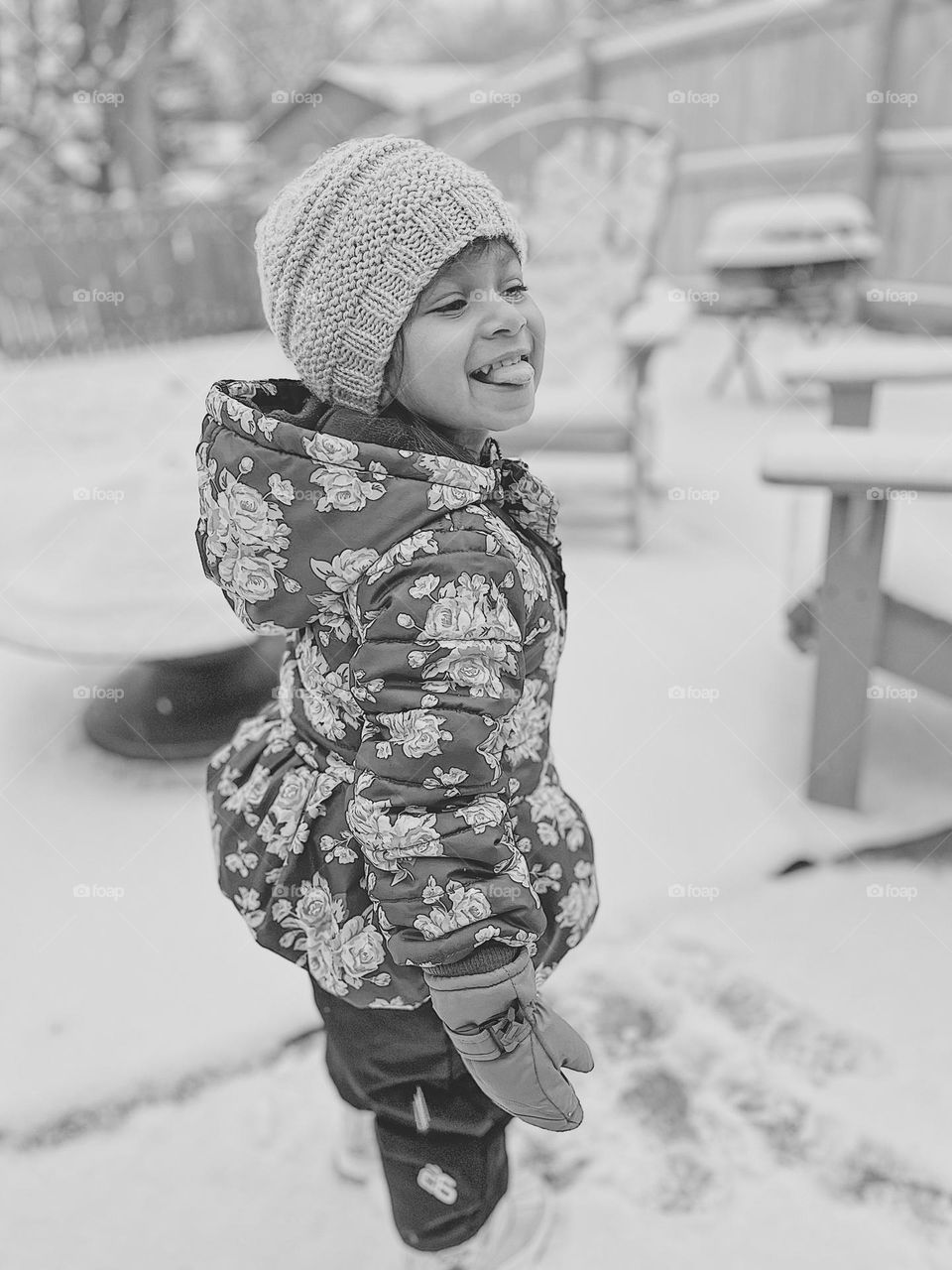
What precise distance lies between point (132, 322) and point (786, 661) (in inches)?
263

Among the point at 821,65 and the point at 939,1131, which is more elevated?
the point at 821,65

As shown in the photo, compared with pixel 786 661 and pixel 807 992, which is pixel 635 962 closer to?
pixel 807 992

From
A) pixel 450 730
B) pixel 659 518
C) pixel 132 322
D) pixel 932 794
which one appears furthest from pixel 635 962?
pixel 132 322

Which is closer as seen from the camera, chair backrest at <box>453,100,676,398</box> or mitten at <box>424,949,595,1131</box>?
mitten at <box>424,949,595,1131</box>

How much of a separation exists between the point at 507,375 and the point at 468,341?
0.14 feet

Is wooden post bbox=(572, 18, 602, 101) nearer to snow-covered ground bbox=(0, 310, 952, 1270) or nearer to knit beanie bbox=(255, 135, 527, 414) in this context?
snow-covered ground bbox=(0, 310, 952, 1270)

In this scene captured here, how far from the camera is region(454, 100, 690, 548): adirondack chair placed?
329 cm

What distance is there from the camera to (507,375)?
76 cm

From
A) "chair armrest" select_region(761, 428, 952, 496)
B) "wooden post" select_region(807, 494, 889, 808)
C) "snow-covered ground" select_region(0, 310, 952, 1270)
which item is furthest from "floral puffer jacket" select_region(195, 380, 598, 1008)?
"wooden post" select_region(807, 494, 889, 808)

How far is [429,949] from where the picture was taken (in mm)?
706

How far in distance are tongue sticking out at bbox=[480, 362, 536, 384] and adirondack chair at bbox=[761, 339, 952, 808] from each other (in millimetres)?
917

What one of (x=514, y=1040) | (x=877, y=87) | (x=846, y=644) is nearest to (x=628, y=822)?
(x=846, y=644)

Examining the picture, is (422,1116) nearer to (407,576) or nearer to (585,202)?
(407,576)

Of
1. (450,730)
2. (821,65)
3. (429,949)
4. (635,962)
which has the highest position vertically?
(821,65)
